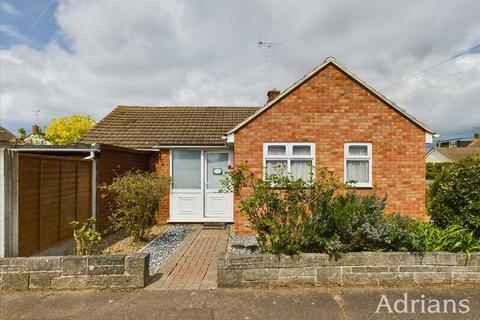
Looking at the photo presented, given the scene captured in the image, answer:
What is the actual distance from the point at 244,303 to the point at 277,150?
192 inches

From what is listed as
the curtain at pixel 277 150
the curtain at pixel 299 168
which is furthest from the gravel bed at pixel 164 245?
the curtain at pixel 299 168

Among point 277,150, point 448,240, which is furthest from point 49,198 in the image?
point 448,240

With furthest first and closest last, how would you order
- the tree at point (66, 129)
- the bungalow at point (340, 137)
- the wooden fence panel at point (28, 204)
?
the tree at point (66, 129), the bungalow at point (340, 137), the wooden fence panel at point (28, 204)

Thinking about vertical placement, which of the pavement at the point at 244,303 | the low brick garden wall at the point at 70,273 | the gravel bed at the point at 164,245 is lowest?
the gravel bed at the point at 164,245

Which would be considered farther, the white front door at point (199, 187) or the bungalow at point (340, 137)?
the white front door at point (199, 187)

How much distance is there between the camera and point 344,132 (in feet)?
26.7

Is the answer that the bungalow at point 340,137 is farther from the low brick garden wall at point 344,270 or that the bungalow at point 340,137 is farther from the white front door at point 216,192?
the low brick garden wall at point 344,270

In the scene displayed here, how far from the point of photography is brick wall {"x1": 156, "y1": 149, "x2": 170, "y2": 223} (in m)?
9.93

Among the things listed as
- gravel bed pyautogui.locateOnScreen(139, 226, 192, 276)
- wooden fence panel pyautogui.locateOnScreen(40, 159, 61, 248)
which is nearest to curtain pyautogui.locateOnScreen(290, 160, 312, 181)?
gravel bed pyautogui.locateOnScreen(139, 226, 192, 276)

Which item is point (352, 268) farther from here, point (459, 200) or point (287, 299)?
point (459, 200)

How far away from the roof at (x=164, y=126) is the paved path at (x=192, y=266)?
3492mm

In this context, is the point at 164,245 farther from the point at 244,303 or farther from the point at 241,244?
the point at 244,303

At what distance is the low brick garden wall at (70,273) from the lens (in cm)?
443

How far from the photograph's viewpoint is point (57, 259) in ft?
14.8
